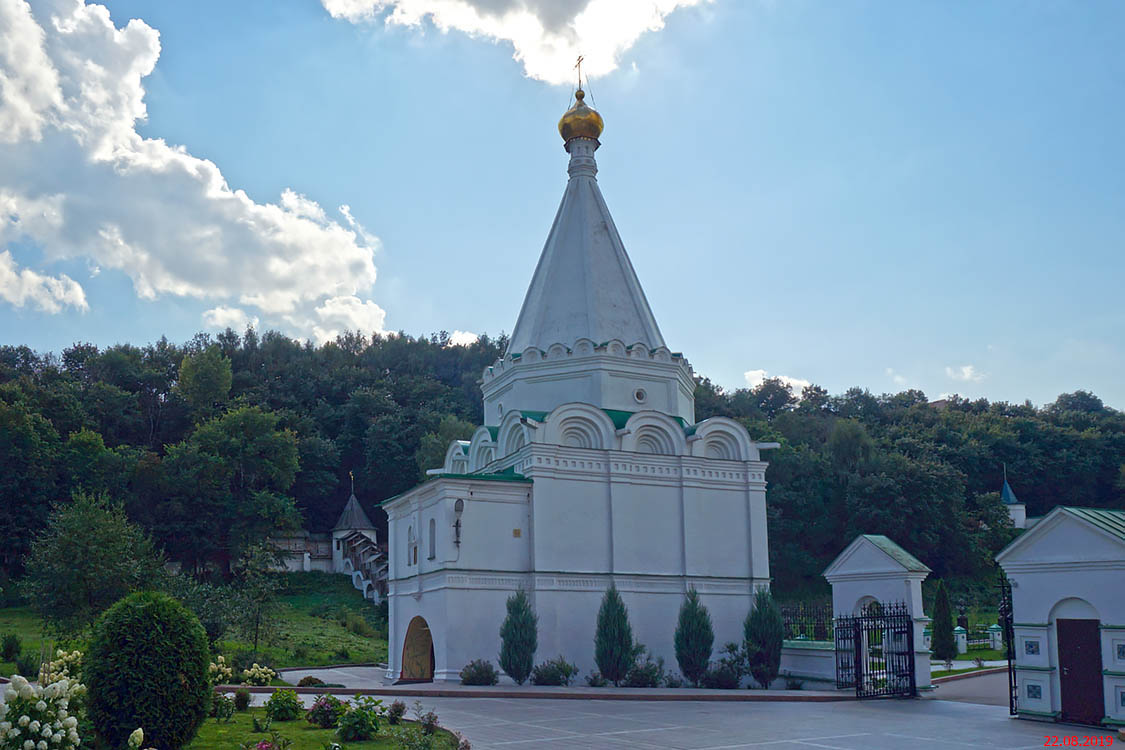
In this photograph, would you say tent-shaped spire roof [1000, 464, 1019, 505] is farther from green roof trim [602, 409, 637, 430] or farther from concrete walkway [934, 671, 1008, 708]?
green roof trim [602, 409, 637, 430]

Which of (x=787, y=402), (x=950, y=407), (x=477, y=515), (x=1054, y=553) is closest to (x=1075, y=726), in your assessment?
(x=1054, y=553)

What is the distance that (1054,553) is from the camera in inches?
511

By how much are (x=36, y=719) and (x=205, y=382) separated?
153 ft

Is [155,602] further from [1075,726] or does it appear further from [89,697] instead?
[1075,726]

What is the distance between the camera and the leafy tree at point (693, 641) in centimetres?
2091

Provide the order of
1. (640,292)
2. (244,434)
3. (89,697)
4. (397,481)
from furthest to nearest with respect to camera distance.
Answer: (397,481) < (244,434) < (640,292) < (89,697)

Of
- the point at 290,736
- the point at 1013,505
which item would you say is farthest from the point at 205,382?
the point at 1013,505

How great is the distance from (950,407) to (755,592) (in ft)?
190

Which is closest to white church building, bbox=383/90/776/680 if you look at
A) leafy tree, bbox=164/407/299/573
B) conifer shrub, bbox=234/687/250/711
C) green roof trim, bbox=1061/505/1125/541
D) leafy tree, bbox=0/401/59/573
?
conifer shrub, bbox=234/687/250/711

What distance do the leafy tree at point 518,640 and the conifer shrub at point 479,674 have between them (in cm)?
39

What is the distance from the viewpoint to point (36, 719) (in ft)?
25.2

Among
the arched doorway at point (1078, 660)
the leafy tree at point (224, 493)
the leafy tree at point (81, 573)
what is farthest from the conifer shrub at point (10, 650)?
the arched doorway at point (1078, 660)

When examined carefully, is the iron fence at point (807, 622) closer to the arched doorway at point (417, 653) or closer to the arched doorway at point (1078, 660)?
the arched doorway at point (417, 653)

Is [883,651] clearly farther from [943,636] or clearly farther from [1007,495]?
[1007,495]
